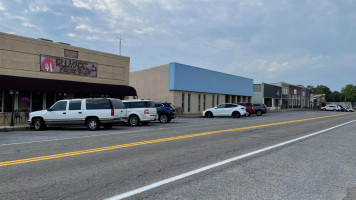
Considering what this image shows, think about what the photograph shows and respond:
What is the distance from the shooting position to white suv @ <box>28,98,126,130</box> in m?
14.8

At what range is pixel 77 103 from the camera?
15.0m

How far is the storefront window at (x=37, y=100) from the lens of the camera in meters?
19.6

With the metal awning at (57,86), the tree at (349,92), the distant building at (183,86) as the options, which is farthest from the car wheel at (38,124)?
the tree at (349,92)

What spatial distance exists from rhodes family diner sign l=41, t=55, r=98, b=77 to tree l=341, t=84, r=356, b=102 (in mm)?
139847

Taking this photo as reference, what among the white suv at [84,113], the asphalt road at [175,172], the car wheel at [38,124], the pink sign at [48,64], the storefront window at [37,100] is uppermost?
the pink sign at [48,64]

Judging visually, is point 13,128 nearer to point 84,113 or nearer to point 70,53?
point 84,113

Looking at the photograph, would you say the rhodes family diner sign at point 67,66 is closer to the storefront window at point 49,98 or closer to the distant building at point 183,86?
the storefront window at point 49,98

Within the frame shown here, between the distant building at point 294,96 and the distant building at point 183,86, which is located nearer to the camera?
the distant building at point 183,86

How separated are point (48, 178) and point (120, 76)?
20459mm

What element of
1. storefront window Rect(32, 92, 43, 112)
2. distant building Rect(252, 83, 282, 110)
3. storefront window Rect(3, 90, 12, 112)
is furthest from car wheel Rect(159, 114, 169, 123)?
distant building Rect(252, 83, 282, 110)

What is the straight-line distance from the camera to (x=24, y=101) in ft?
62.7

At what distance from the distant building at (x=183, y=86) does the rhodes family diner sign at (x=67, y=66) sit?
426 inches

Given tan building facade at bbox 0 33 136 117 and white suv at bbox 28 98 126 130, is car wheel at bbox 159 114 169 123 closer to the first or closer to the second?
tan building facade at bbox 0 33 136 117

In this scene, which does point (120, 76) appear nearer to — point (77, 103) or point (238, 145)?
point (77, 103)
